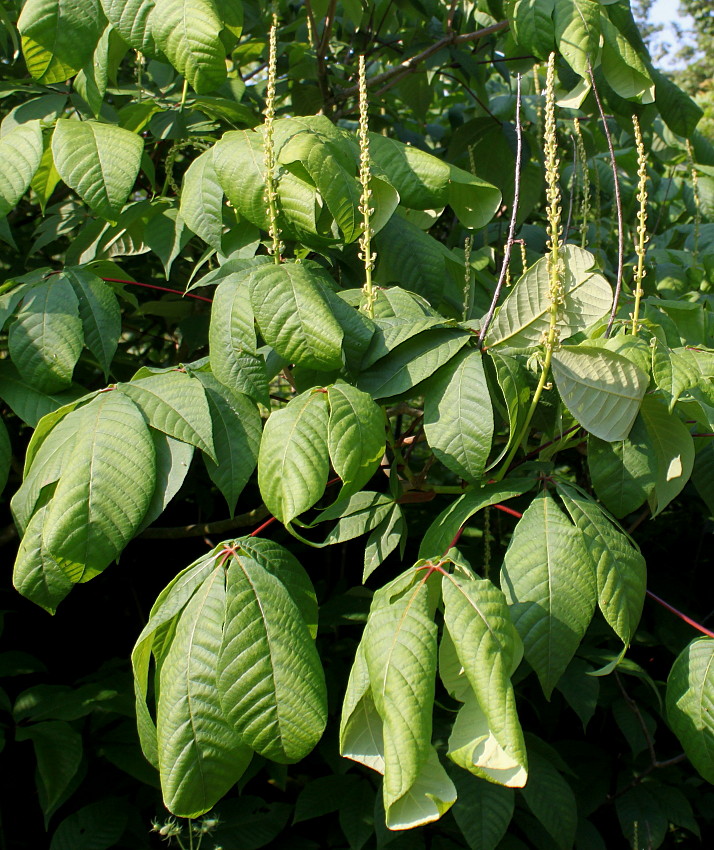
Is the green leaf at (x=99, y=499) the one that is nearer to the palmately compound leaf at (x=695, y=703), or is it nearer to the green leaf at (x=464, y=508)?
the green leaf at (x=464, y=508)

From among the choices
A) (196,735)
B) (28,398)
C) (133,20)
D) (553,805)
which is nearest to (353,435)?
(196,735)

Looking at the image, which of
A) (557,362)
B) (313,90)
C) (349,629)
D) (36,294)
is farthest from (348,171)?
(349,629)

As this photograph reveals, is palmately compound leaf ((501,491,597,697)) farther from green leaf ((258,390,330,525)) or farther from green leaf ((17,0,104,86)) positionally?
green leaf ((17,0,104,86))

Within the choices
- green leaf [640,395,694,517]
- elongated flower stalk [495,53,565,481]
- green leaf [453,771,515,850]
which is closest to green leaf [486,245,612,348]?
elongated flower stalk [495,53,565,481]

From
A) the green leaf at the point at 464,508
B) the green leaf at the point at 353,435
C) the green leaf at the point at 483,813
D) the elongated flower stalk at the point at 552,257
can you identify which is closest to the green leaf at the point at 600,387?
the elongated flower stalk at the point at 552,257

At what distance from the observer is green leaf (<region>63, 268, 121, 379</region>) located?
143cm

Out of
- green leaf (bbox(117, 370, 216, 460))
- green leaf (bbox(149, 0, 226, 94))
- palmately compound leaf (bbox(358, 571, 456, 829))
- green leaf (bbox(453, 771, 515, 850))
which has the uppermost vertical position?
green leaf (bbox(149, 0, 226, 94))

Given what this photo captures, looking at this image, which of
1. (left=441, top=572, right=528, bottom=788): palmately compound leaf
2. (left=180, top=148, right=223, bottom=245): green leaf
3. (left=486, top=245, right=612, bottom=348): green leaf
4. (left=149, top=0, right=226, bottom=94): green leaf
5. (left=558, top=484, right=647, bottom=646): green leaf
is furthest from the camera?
(left=180, top=148, right=223, bottom=245): green leaf

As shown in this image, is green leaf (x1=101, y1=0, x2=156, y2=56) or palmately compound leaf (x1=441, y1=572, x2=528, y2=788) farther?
green leaf (x1=101, y1=0, x2=156, y2=56)

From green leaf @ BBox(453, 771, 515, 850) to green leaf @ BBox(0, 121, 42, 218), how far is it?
147cm

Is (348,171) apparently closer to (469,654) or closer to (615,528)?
(615,528)

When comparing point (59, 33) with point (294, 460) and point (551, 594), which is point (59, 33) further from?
point (551, 594)

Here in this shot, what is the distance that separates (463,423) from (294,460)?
0.80ft

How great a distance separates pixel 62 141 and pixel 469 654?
114 centimetres
